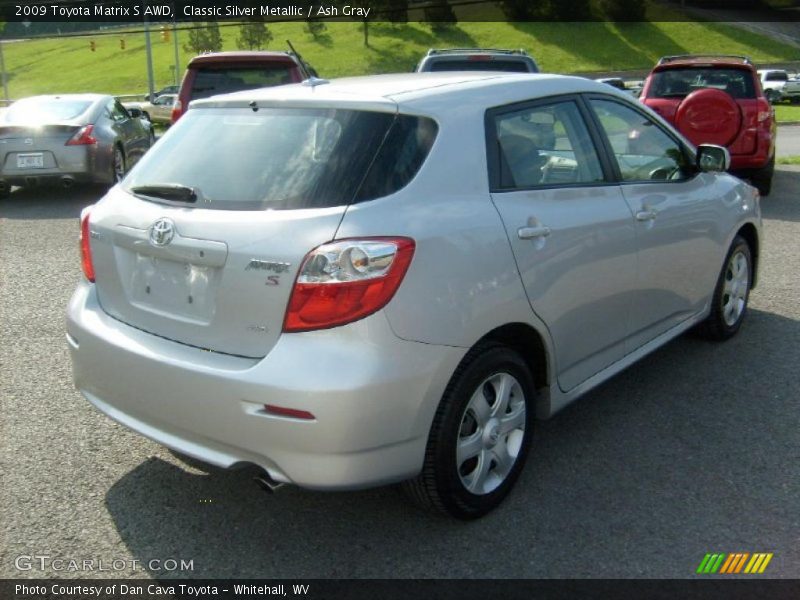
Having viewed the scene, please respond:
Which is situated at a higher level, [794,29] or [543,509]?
[543,509]

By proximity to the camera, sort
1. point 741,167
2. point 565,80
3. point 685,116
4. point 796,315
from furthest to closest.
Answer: point 741,167 → point 685,116 → point 796,315 → point 565,80

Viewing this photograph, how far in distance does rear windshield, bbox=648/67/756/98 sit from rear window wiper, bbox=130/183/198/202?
29.8 ft

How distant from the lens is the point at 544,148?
372 cm

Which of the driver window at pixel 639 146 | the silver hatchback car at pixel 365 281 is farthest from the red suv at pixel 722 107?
the silver hatchback car at pixel 365 281

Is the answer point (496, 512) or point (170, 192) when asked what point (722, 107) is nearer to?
point (496, 512)

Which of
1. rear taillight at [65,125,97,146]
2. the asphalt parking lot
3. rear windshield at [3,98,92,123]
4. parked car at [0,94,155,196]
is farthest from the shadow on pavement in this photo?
the asphalt parking lot

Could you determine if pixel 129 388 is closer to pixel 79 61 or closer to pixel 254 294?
pixel 254 294

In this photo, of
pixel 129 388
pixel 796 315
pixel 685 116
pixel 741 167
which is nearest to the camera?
pixel 129 388

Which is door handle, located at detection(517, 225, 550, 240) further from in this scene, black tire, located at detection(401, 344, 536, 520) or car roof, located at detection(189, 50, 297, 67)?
car roof, located at detection(189, 50, 297, 67)

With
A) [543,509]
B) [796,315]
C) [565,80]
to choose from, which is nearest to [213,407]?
[543,509]

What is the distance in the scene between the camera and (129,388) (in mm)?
3166

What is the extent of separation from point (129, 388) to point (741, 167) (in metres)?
9.15

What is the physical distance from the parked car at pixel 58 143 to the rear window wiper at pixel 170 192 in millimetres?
8053

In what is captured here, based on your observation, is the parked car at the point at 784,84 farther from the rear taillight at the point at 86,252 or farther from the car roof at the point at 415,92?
the rear taillight at the point at 86,252
